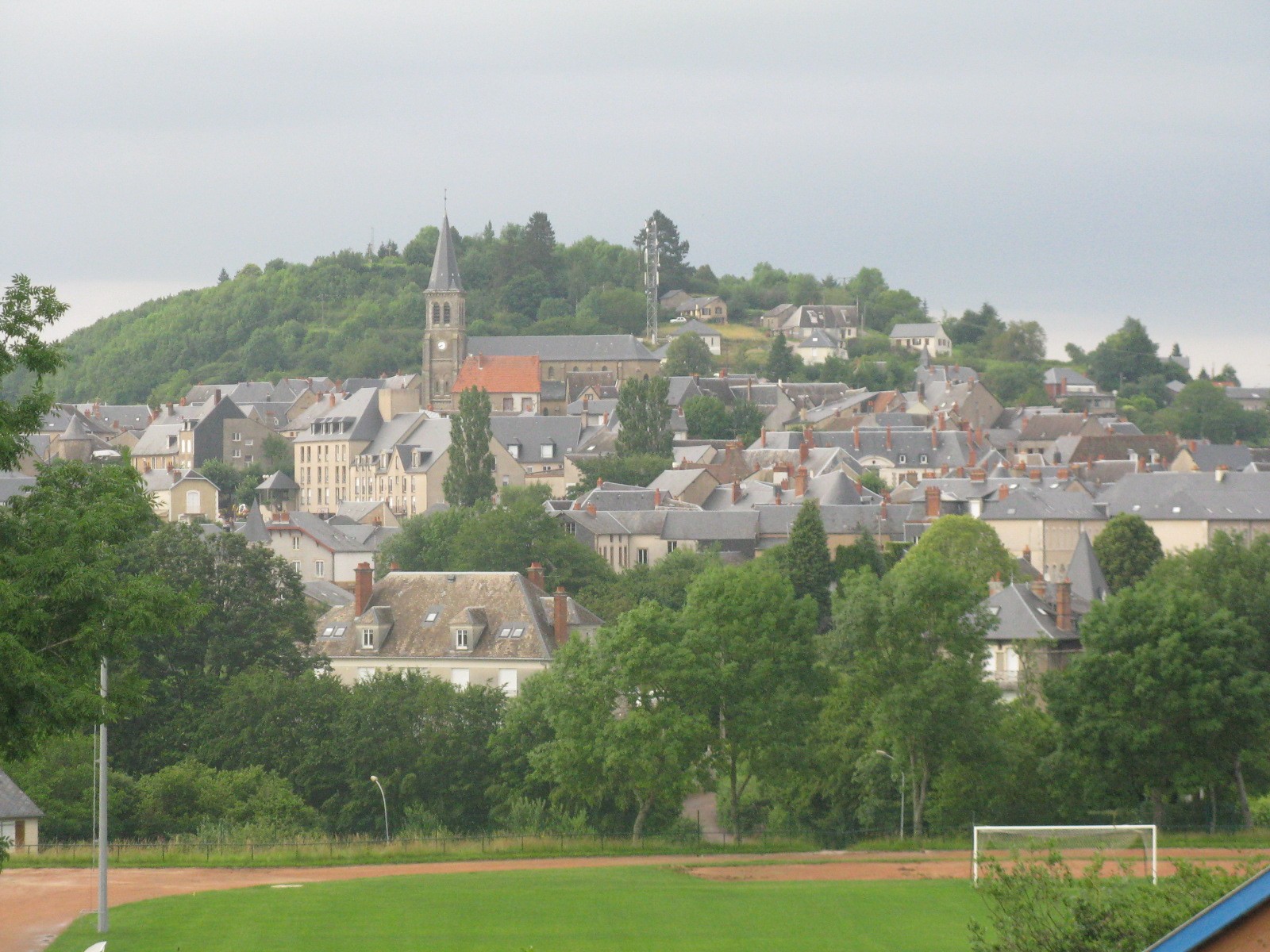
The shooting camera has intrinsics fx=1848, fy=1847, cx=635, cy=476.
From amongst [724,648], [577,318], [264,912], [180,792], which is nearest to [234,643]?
[180,792]

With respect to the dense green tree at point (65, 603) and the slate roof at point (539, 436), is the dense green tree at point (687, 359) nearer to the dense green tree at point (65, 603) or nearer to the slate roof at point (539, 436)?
the slate roof at point (539, 436)

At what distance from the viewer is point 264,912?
28594 mm

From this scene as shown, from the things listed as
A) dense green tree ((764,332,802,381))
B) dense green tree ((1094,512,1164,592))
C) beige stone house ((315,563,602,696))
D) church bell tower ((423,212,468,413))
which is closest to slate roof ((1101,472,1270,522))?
dense green tree ((1094,512,1164,592))

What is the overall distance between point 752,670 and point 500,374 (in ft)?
363

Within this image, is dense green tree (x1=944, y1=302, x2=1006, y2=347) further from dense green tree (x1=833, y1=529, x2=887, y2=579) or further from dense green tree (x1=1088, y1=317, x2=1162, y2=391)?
dense green tree (x1=833, y1=529, x2=887, y2=579)

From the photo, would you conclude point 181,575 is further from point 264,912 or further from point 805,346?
point 805,346

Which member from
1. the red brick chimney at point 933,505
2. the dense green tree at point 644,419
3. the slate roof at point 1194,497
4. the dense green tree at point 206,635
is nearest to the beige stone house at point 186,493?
the dense green tree at point 644,419

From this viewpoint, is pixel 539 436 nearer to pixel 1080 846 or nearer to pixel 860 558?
pixel 860 558

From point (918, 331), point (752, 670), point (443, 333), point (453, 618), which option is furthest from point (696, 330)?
point (752, 670)

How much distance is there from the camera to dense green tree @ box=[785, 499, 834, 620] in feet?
264

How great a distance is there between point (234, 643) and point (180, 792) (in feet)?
32.9

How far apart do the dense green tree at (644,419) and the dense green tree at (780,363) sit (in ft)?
131

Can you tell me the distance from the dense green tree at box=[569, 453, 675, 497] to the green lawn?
8262 cm

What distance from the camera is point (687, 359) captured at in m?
165
